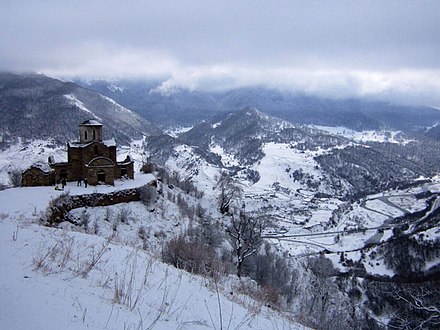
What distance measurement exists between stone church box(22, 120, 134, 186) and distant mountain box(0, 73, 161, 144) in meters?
107

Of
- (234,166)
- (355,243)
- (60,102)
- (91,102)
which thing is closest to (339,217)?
(355,243)

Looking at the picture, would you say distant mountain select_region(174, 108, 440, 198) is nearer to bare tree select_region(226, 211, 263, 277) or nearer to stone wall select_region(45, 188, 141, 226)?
stone wall select_region(45, 188, 141, 226)

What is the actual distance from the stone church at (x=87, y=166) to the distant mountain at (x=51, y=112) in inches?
4196

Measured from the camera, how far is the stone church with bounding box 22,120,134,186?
25.2 metres

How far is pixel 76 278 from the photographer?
4496mm

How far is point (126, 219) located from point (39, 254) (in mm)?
19400

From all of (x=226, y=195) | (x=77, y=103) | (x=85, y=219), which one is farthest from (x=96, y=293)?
(x=77, y=103)

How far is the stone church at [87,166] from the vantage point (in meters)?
25.2

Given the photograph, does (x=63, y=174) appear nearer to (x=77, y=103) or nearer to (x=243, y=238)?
(x=243, y=238)

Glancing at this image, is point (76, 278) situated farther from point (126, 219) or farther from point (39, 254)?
point (126, 219)

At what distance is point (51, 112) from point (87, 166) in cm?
14223

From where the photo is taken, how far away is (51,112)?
493 feet

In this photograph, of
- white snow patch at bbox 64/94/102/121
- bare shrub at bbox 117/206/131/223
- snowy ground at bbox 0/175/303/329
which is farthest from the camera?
white snow patch at bbox 64/94/102/121

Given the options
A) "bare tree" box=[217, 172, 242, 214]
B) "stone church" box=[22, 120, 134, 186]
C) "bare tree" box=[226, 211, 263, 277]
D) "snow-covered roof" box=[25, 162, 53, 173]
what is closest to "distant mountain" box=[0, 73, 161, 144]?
"bare tree" box=[217, 172, 242, 214]
